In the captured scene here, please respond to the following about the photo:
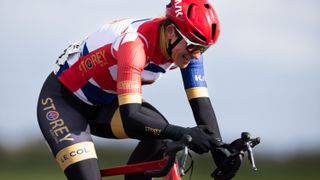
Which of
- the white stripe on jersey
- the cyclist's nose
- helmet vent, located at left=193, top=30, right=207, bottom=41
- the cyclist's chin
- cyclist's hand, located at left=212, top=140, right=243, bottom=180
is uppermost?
helmet vent, located at left=193, top=30, right=207, bottom=41

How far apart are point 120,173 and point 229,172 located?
1.12 meters

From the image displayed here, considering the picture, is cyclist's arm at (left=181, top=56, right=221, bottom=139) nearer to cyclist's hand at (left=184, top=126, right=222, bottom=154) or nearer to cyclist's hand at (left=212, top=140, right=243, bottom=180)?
cyclist's hand at (left=212, top=140, right=243, bottom=180)

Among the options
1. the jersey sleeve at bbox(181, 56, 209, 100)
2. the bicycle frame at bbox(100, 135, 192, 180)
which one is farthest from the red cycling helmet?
the bicycle frame at bbox(100, 135, 192, 180)

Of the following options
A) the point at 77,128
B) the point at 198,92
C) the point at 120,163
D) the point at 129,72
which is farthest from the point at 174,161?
the point at 120,163

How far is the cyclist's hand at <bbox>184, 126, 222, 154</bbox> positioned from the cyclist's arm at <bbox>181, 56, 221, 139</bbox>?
46.8 inches

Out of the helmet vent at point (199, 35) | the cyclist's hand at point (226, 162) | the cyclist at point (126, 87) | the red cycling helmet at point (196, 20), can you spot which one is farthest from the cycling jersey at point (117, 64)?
the cyclist's hand at point (226, 162)

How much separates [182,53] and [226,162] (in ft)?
3.74

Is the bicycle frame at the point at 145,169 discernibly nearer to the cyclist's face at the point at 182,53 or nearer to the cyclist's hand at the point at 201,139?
the cyclist's hand at the point at 201,139

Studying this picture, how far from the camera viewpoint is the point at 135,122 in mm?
10078

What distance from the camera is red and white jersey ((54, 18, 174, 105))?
33.5 feet

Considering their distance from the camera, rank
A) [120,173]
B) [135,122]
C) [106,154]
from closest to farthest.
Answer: [135,122]
[120,173]
[106,154]

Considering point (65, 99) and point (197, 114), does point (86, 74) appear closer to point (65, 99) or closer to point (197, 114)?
point (65, 99)

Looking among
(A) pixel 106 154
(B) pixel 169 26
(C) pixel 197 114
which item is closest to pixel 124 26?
(B) pixel 169 26

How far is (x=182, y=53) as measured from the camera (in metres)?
10.5
